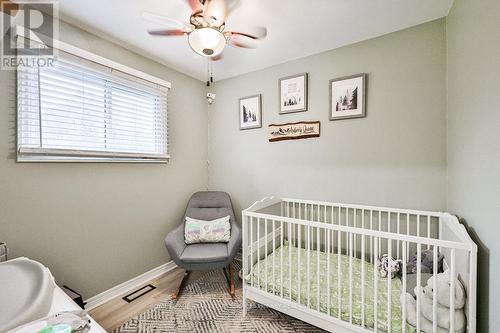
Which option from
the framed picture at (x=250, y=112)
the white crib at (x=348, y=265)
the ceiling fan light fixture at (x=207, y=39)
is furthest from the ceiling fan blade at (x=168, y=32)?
the white crib at (x=348, y=265)

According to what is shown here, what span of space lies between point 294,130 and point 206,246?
1.56 metres

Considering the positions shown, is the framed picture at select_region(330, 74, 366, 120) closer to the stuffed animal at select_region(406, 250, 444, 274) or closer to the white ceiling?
the white ceiling

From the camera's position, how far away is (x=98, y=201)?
2.00m

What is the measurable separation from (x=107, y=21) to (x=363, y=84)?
90.2 inches

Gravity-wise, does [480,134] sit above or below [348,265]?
above

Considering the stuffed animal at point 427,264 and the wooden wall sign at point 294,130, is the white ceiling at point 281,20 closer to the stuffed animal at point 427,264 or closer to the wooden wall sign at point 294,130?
the wooden wall sign at point 294,130

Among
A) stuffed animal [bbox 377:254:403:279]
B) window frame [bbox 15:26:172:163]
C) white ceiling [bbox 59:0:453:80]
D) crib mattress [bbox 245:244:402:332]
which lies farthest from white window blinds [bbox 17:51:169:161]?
stuffed animal [bbox 377:254:403:279]

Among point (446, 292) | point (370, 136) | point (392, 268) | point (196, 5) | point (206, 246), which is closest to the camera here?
point (446, 292)

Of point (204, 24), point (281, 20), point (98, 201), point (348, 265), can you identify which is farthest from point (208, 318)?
point (281, 20)

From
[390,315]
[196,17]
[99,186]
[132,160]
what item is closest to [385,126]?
[390,315]

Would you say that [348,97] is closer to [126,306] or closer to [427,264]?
[427,264]

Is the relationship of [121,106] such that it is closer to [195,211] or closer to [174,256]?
[195,211]

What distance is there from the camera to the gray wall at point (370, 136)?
6.14 feet

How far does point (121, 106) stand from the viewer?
2.18 metres
